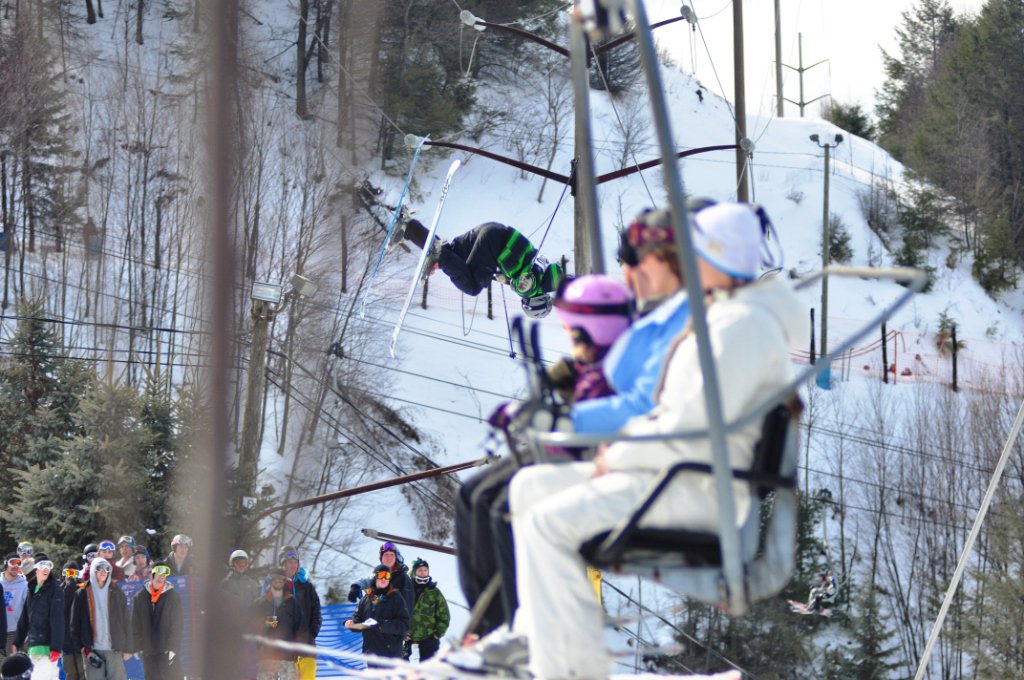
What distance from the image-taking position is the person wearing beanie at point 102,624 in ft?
35.6

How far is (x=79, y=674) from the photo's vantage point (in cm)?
1132

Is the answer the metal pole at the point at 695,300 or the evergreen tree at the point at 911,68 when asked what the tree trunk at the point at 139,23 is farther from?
the metal pole at the point at 695,300

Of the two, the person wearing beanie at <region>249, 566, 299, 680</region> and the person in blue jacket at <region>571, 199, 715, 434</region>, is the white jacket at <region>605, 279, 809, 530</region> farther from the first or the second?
the person wearing beanie at <region>249, 566, 299, 680</region>

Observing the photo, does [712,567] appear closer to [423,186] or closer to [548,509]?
[548,509]

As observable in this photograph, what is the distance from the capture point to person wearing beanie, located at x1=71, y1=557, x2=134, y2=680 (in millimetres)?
10852

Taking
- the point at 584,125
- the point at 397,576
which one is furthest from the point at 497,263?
the point at 584,125

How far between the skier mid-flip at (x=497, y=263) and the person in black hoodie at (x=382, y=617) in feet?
7.64

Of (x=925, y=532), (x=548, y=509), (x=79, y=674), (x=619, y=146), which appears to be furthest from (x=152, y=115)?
(x=548, y=509)

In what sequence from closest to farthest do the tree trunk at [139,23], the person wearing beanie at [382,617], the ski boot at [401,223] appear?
the person wearing beanie at [382,617]
the ski boot at [401,223]
the tree trunk at [139,23]

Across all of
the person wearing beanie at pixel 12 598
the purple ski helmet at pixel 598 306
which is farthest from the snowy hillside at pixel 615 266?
the purple ski helmet at pixel 598 306

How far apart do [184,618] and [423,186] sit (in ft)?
86.2

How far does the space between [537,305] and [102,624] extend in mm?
4290

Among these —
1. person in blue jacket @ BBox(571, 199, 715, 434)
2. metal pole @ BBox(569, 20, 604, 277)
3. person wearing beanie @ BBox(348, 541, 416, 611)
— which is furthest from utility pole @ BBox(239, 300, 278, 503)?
person in blue jacket @ BBox(571, 199, 715, 434)

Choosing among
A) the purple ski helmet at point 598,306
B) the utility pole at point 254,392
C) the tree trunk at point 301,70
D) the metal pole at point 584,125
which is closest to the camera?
the metal pole at point 584,125
